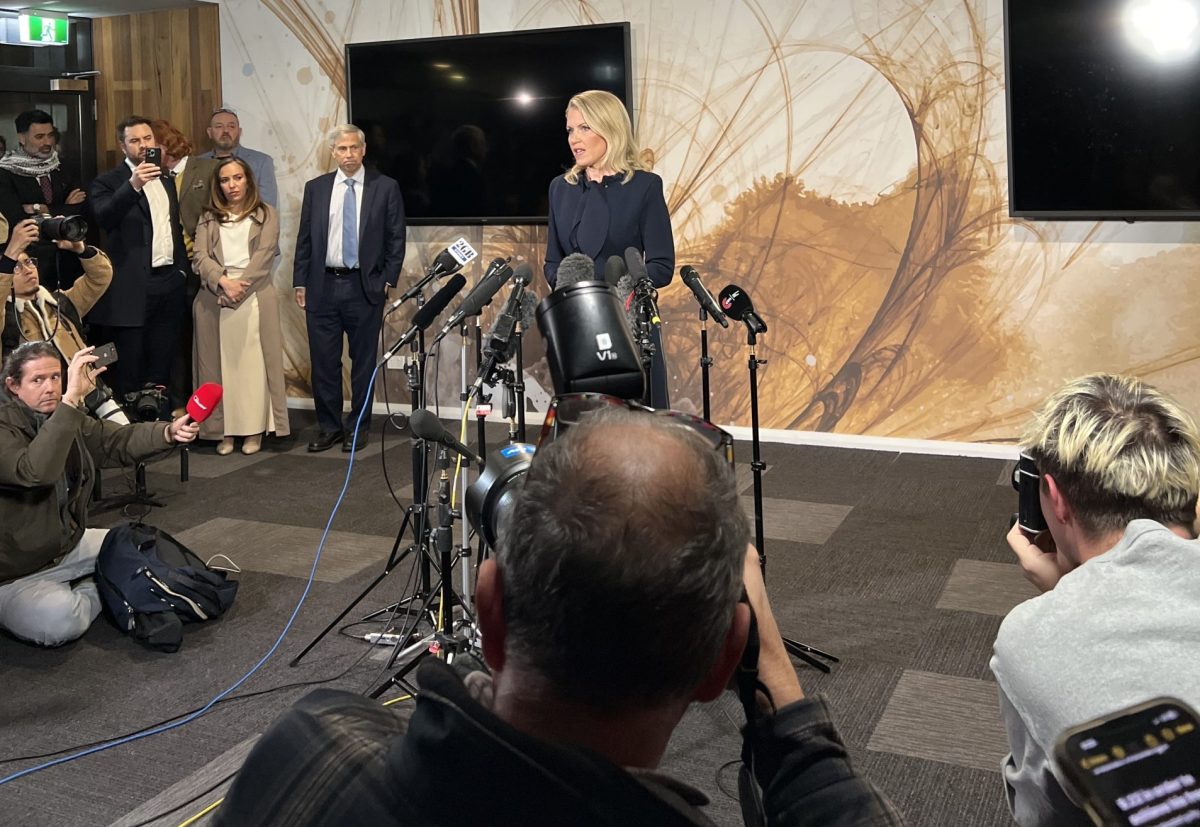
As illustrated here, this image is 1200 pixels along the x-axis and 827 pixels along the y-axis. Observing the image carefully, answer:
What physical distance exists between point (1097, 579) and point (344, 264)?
5190 millimetres

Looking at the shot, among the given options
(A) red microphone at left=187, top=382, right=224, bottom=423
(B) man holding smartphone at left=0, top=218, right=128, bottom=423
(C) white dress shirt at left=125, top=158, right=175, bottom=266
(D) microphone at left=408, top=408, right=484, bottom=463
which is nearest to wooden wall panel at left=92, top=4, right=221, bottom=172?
(C) white dress shirt at left=125, top=158, right=175, bottom=266

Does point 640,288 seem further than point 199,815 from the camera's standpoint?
Yes

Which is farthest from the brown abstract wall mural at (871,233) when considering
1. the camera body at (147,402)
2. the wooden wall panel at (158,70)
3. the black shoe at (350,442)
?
the camera body at (147,402)

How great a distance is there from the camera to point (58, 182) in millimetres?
6180

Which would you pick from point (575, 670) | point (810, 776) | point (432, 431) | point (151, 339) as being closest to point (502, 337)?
point (432, 431)

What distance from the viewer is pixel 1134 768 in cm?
69

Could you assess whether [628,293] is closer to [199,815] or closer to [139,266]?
[199,815]

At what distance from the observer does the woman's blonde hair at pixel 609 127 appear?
13.0 ft

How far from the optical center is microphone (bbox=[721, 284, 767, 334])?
3213 millimetres

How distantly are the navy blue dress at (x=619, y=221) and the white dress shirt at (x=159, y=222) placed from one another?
110 inches

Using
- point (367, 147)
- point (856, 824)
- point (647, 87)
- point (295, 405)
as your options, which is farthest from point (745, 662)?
point (295, 405)

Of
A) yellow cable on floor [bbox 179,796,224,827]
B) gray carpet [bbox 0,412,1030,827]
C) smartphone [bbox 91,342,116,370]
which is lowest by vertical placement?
yellow cable on floor [bbox 179,796,224,827]

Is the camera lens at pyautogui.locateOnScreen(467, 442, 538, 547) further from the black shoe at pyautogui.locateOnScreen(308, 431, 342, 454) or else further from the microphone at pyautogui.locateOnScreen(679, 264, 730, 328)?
the black shoe at pyautogui.locateOnScreen(308, 431, 342, 454)

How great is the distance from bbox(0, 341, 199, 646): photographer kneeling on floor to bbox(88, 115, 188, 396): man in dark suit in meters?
2.24
